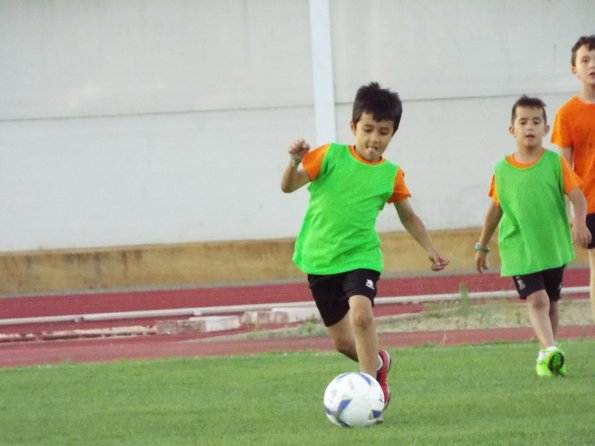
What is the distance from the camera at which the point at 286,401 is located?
916 cm

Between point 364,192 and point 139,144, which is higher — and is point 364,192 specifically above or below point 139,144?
above

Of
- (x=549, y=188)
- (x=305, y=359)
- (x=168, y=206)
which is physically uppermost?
(x=549, y=188)

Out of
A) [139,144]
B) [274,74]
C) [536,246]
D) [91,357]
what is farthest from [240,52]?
[536,246]

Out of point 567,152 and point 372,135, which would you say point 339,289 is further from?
point 567,152

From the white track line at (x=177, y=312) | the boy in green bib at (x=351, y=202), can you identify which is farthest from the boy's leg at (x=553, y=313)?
the white track line at (x=177, y=312)

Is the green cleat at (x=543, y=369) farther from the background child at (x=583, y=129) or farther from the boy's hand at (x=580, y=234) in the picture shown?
the boy's hand at (x=580, y=234)

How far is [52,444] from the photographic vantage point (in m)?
7.74

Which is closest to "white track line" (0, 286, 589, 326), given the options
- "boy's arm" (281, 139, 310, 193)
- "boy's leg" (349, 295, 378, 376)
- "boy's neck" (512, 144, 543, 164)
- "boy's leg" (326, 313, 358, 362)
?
"boy's neck" (512, 144, 543, 164)

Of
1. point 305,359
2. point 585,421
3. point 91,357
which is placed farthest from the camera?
point 91,357

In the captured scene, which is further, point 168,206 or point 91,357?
point 168,206

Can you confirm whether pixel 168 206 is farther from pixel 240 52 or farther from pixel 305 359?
pixel 305 359

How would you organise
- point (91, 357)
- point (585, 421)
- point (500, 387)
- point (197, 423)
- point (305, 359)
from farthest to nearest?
1. point (91, 357)
2. point (305, 359)
3. point (500, 387)
4. point (197, 423)
5. point (585, 421)

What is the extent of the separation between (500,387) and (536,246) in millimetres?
1019

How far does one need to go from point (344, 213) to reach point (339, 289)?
0.43 m
